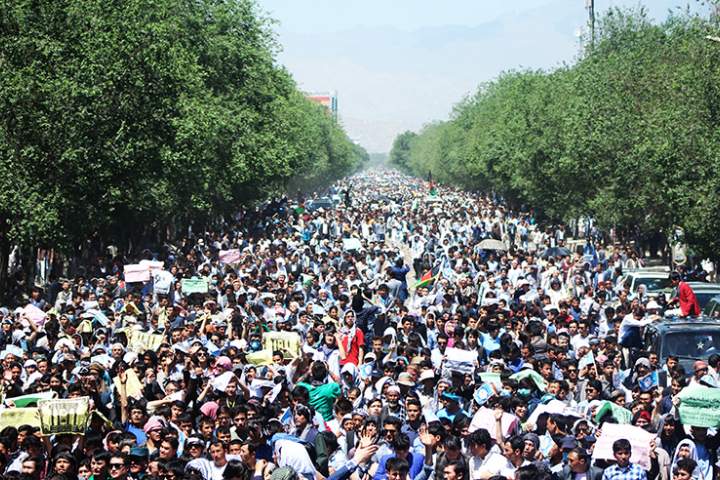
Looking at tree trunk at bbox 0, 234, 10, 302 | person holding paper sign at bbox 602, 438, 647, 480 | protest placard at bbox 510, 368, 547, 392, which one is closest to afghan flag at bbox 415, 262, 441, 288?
tree trunk at bbox 0, 234, 10, 302

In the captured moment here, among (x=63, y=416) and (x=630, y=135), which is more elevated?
(x=630, y=135)

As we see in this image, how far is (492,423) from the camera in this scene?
40.6 ft

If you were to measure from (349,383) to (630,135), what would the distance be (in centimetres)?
2796

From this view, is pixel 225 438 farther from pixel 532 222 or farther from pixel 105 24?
pixel 532 222

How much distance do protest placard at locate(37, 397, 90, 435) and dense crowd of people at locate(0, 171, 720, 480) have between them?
4.0 inches

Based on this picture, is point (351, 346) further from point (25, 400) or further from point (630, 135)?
point (630, 135)

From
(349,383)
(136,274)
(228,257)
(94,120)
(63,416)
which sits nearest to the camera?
(63,416)

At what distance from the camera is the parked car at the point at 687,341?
61.7 ft

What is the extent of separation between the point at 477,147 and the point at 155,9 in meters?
54.2

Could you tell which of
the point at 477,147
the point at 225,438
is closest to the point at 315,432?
the point at 225,438

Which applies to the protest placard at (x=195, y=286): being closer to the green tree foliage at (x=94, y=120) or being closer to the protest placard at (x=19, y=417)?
the green tree foliage at (x=94, y=120)

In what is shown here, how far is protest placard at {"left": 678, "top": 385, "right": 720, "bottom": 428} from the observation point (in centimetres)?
1219

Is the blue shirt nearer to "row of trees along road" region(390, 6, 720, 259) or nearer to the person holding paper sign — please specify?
the person holding paper sign

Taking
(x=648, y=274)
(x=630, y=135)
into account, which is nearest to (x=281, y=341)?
(x=648, y=274)
